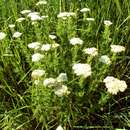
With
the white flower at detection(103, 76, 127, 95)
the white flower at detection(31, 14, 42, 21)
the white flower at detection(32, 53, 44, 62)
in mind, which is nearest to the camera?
the white flower at detection(103, 76, 127, 95)

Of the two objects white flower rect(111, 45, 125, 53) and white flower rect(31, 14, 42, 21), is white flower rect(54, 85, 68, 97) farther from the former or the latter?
white flower rect(31, 14, 42, 21)

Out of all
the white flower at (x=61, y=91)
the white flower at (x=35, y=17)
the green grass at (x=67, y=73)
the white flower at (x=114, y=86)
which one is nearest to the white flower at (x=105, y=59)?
the green grass at (x=67, y=73)

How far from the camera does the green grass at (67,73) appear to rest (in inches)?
84.0

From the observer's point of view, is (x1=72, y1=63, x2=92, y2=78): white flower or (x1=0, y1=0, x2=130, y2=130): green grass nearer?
(x1=72, y1=63, x2=92, y2=78): white flower

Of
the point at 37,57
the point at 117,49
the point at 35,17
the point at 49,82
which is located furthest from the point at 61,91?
the point at 35,17

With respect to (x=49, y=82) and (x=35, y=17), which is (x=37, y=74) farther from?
(x=35, y=17)

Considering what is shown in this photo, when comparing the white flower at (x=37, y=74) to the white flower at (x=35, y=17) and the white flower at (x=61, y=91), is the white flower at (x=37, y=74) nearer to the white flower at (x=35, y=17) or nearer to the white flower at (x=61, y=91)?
the white flower at (x=61, y=91)

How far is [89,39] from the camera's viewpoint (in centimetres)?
254

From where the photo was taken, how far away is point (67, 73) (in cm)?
221

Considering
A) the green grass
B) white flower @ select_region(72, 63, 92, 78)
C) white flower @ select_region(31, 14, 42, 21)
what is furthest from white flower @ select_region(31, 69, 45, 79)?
white flower @ select_region(31, 14, 42, 21)

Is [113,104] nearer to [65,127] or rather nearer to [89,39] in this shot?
[65,127]

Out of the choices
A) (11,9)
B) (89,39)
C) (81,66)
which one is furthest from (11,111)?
(11,9)

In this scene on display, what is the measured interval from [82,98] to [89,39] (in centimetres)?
52

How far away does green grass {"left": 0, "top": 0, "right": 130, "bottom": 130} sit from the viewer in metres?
2.13
